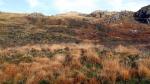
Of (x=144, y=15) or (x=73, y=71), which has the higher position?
(x=144, y=15)

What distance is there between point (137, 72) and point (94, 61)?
3.01 metres

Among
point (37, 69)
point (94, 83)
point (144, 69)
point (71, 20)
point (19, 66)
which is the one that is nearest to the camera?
point (94, 83)

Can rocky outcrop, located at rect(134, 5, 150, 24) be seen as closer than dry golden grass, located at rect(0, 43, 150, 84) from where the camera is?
No

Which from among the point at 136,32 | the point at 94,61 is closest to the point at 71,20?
the point at 136,32

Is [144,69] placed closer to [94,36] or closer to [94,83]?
[94,83]

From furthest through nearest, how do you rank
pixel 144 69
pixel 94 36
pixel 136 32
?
1. pixel 136 32
2. pixel 94 36
3. pixel 144 69

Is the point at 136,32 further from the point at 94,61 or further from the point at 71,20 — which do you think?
the point at 94,61

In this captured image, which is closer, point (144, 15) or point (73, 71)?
point (73, 71)

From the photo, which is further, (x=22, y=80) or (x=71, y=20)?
(x=71, y=20)

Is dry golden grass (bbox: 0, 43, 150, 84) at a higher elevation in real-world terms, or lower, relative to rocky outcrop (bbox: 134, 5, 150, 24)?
lower

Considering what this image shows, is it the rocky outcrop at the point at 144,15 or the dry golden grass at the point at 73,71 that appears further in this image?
the rocky outcrop at the point at 144,15

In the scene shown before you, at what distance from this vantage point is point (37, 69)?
43.4 ft

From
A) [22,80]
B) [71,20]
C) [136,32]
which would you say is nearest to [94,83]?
[22,80]

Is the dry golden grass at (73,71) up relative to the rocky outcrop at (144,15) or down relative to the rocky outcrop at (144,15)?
down
